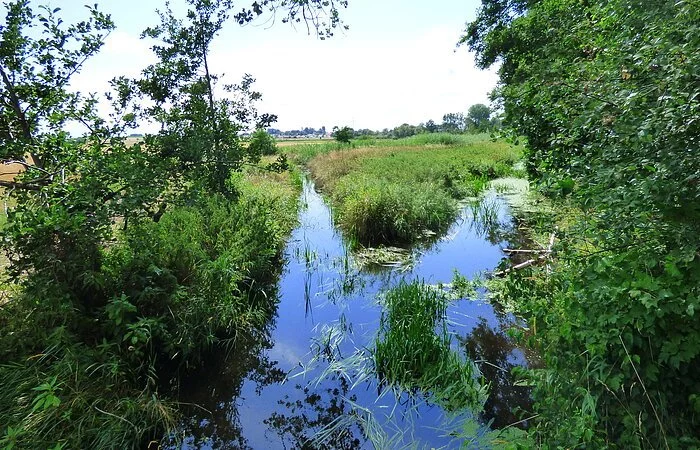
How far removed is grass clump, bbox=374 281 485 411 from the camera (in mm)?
3820

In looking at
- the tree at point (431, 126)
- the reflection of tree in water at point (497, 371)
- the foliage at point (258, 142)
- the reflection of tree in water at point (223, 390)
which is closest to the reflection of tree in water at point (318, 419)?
the reflection of tree in water at point (223, 390)

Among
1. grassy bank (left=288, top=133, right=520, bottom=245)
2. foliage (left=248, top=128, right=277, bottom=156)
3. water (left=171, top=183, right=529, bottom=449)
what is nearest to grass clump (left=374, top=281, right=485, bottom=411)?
water (left=171, top=183, right=529, bottom=449)

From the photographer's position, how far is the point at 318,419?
3.78 meters

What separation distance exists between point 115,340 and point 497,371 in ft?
13.1

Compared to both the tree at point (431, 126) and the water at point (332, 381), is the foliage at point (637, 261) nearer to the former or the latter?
the water at point (332, 381)

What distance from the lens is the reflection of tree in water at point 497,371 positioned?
3.64 metres

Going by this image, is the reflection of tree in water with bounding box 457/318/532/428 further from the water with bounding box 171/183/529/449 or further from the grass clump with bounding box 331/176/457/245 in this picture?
the grass clump with bounding box 331/176/457/245

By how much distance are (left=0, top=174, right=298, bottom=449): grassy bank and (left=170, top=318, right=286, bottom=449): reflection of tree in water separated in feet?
0.61

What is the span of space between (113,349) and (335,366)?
2317 mm

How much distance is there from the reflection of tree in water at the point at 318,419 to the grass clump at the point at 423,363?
54 cm

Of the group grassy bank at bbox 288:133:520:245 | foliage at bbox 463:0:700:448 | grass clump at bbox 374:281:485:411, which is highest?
foliage at bbox 463:0:700:448

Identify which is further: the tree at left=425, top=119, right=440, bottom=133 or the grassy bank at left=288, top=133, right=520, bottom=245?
the tree at left=425, top=119, right=440, bottom=133

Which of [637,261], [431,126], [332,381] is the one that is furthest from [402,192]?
[431,126]

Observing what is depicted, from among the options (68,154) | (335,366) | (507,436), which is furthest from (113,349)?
(507,436)
